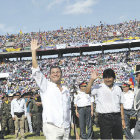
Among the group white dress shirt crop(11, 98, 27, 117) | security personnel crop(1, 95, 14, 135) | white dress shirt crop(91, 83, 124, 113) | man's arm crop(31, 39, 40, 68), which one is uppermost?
man's arm crop(31, 39, 40, 68)

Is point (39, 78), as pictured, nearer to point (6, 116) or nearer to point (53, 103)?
point (53, 103)

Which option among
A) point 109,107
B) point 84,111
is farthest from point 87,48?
point 109,107

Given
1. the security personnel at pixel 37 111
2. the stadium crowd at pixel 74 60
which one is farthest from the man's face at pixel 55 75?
the stadium crowd at pixel 74 60

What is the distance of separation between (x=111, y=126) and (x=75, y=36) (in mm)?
42610

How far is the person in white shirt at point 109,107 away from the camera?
4.55m

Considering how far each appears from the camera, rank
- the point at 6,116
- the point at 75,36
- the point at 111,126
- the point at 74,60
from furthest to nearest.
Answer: the point at 75,36, the point at 74,60, the point at 6,116, the point at 111,126

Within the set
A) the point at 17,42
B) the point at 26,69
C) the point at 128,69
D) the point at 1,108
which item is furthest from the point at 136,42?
the point at 1,108

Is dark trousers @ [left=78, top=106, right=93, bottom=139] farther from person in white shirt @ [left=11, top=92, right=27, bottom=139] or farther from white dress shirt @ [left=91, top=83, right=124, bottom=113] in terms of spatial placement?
white dress shirt @ [left=91, top=83, right=124, bottom=113]

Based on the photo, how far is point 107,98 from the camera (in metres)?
4.68

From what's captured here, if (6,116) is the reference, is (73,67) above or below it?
above

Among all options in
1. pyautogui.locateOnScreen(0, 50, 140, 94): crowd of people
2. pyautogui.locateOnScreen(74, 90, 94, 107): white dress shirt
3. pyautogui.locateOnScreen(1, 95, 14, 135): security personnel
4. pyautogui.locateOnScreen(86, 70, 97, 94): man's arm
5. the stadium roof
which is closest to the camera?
pyautogui.locateOnScreen(86, 70, 97, 94): man's arm

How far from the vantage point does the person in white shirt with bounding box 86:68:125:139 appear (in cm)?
455

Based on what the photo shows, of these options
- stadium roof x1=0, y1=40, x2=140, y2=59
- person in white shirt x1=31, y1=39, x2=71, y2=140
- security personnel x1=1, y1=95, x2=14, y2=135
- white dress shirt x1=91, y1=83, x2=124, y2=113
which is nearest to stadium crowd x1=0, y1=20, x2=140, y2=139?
stadium roof x1=0, y1=40, x2=140, y2=59

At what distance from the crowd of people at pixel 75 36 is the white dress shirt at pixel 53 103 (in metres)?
40.3
